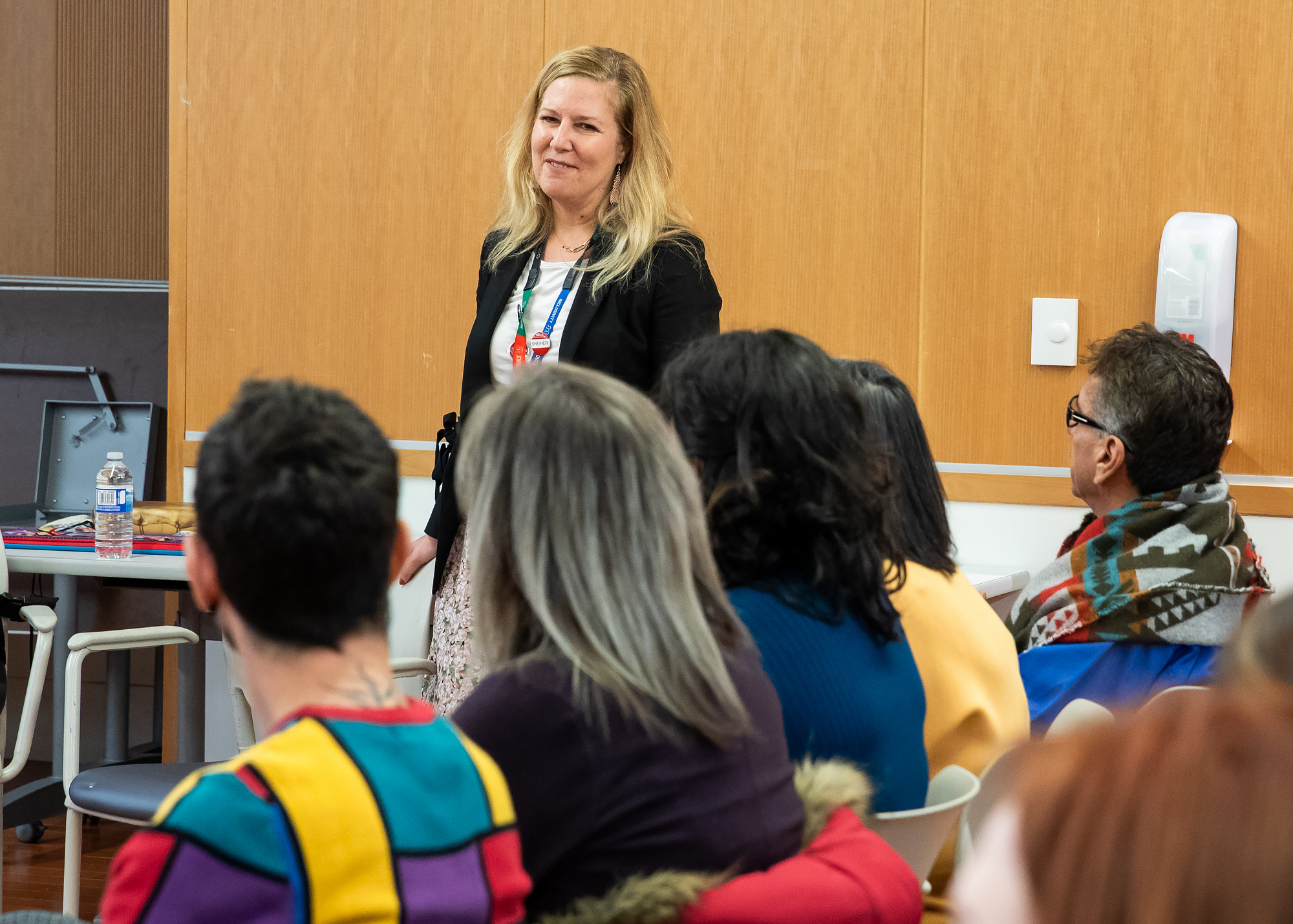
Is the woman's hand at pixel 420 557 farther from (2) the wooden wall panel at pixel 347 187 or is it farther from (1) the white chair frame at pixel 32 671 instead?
(2) the wooden wall panel at pixel 347 187

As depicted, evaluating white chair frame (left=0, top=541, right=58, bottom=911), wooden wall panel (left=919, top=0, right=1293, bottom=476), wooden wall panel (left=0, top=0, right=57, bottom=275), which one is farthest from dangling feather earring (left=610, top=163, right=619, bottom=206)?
wooden wall panel (left=0, top=0, right=57, bottom=275)

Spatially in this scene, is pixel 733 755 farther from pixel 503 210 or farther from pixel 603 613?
pixel 503 210

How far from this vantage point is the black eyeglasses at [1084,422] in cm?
228

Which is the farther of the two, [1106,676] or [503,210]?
[503,210]

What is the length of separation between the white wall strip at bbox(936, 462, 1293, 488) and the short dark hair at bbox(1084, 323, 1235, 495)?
0.72 m

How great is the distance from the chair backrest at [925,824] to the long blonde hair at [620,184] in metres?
1.25

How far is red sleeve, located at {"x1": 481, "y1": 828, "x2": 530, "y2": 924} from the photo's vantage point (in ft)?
2.99

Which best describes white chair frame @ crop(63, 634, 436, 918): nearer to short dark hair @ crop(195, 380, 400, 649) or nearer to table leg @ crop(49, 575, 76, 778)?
table leg @ crop(49, 575, 76, 778)

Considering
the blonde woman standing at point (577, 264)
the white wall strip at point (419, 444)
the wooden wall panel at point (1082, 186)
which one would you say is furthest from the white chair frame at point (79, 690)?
the wooden wall panel at point (1082, 186)

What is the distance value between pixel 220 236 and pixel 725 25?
1.60 m

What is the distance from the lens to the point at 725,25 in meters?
3.25

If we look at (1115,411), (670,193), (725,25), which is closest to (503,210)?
(670,193)

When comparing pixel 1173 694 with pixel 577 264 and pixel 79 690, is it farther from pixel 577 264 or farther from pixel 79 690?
pixel 79 690

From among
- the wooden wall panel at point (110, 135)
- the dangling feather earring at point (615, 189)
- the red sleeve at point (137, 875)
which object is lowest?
the red sleeve at point (137, 875)
